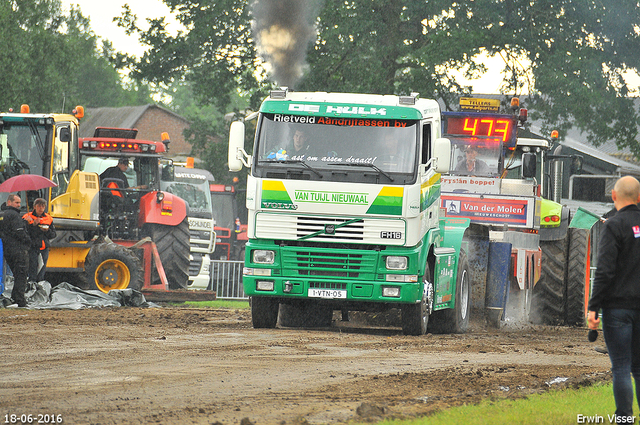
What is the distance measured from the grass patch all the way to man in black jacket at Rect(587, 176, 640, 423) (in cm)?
55

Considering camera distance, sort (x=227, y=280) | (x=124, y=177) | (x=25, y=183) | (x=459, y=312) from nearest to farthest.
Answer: (x=459, y=312)
(x=25, y=183)
(x=124, y=177)
(x=227, y=280)

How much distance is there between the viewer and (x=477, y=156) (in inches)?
667

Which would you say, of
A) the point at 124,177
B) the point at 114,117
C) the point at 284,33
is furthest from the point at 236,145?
the point at 114,117

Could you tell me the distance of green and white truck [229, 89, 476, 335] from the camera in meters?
12.3

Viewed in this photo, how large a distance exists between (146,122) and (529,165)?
58.7 metres

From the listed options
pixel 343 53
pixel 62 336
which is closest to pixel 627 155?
pixel 343 53

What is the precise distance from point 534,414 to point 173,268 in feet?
44.8

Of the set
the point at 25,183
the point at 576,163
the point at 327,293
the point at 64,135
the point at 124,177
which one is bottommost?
the point at 327,293

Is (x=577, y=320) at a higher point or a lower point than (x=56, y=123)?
lower

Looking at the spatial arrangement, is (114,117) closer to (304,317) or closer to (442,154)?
(304,317)

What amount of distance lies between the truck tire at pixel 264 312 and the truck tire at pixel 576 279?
6218 mm

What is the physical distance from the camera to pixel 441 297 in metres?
13.6

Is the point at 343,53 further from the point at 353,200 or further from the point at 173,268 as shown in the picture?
the point at 353,200

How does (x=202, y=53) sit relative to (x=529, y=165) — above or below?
above
